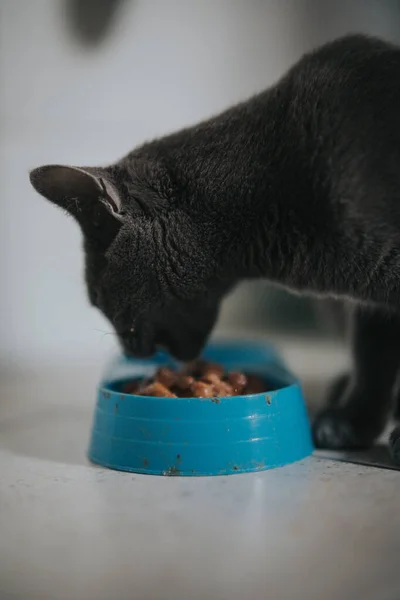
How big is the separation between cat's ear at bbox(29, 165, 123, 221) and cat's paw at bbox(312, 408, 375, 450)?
53cm

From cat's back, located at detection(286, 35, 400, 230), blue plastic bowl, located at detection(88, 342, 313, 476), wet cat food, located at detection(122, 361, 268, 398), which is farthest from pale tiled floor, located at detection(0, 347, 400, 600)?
cat's back, located at detection(286, 35, 400, 230)

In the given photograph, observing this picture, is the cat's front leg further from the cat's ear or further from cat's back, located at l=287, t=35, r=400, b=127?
the cat's ear

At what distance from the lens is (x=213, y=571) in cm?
74

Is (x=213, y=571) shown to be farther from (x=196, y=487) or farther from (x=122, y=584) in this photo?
(x=196, y=487)

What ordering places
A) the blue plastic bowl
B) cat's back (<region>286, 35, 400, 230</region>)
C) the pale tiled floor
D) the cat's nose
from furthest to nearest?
the cat's nose → the blue plastic bowl → cat's back (<region>286, 35, 400, 230</region>) → the pale tiled floor

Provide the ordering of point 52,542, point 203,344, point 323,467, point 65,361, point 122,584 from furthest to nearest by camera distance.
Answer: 1. point 65,361
2. point 203,344
3. point 323,467
4. point 52,542
5. point 122,584

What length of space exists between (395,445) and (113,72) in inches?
29.3

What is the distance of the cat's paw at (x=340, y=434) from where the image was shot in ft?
4.10

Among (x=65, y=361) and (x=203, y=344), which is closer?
(x=203, y=344)

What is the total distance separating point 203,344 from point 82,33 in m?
0.62

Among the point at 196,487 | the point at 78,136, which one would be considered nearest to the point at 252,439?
the point at 196,487

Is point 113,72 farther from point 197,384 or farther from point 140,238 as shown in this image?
point 197,384

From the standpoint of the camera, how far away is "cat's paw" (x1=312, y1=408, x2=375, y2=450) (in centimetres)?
125

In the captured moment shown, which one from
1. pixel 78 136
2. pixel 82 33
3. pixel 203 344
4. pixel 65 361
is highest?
pixel 82 33
